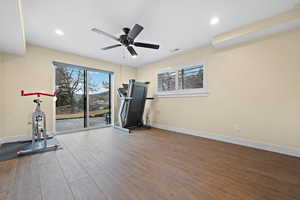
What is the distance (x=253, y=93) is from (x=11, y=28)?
4.74 meters

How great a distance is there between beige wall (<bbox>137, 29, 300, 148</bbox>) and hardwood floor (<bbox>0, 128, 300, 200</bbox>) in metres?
0.54

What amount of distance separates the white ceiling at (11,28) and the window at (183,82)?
12.3ft

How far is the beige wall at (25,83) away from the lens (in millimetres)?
3090

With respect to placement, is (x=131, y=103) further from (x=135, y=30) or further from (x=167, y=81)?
(x=135, y=30)

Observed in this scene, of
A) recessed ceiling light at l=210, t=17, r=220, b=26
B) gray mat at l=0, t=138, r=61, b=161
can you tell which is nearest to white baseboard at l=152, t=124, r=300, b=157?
recessed ceiling light at l=210, t=17, r=220, b=26

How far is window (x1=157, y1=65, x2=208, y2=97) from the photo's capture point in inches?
144

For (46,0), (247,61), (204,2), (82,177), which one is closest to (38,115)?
(82,177)

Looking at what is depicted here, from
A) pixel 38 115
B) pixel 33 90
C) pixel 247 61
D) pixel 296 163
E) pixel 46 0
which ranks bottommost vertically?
pixel 296 163

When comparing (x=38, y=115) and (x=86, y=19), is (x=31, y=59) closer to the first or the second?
(x=38, y=115)

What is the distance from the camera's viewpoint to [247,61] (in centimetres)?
281

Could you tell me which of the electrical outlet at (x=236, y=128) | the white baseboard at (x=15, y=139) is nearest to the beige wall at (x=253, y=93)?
the electrical outlet at (x=236, y=128)

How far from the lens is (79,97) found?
4406mm

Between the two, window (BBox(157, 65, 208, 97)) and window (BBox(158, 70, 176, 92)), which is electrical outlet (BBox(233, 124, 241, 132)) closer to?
window (BBox(157, 65, 208, 97))

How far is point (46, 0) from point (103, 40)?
1357 mm
